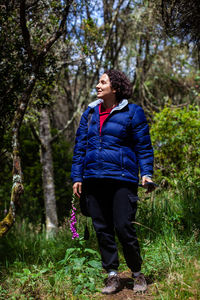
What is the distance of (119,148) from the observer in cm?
289

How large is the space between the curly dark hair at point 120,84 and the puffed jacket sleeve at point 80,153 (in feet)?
1.28

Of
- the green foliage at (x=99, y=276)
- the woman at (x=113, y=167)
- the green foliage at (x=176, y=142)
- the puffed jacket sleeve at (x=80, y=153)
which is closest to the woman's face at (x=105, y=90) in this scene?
the woman at (x=113, y=167)

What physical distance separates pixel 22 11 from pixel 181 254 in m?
3.36

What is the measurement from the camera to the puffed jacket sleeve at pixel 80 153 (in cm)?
309

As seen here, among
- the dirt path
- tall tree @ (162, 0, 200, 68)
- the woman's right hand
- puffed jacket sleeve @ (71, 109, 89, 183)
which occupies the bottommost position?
the dirt path

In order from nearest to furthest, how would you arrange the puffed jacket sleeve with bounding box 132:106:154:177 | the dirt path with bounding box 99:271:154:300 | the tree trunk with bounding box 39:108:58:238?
1. the dirt path with bounding box 99:271:154:300
2. the puffed jacket sleeve with bounding box 132:106:154:177
3. the tree trunk with bounding box 39:108:58:238

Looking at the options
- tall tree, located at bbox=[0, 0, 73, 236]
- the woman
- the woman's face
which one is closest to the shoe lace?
the woman

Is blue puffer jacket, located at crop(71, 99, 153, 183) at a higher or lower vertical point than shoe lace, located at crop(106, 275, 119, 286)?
higher

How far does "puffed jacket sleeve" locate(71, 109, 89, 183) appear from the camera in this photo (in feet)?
10.1

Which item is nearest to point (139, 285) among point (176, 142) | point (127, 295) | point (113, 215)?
point (127, 295)

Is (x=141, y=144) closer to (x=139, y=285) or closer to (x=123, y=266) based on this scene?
(x=139, y=285)

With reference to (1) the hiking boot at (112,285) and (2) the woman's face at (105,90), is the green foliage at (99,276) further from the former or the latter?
(2) the woman's face at (105,90)

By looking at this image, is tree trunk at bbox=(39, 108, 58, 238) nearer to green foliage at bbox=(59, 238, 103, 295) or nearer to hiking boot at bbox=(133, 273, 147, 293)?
green foliage at bbox=(59, 238, 103, 295)

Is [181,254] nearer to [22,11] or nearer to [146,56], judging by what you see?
[22,11]
